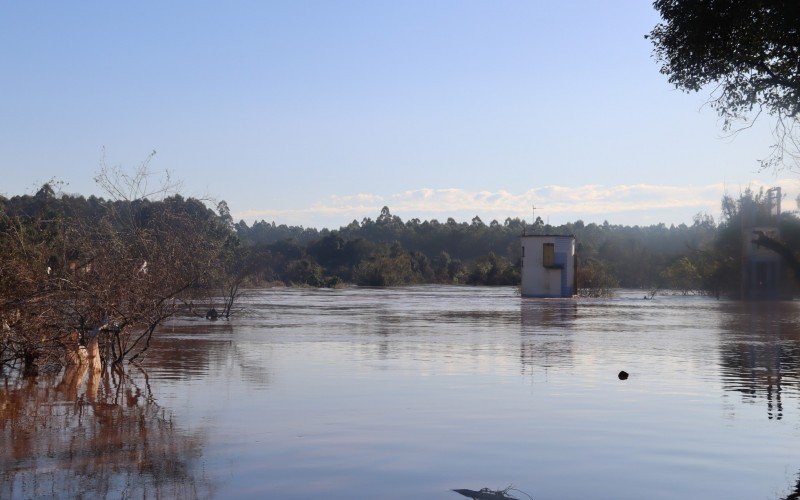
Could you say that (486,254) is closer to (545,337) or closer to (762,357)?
(545,337)

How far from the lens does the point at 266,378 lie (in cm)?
1819

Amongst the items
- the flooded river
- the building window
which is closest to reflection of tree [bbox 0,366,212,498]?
the flooded river

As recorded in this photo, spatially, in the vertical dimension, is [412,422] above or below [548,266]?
below

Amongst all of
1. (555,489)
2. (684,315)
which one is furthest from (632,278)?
(555,489)

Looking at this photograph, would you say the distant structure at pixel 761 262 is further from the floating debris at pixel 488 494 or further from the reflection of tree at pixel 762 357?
the floating debris at pixel 488 494

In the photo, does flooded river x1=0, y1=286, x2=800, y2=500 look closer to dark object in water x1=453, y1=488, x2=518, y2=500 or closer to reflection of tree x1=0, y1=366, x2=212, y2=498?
reflection of tree x1=0, y1=366, x2=212, y2=498

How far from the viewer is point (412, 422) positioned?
1332 centimetres

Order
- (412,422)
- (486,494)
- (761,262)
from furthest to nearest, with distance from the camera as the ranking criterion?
(761,262), (412,422), (486,494)

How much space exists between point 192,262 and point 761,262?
5016 cm

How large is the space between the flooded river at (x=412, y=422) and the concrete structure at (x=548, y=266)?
40790mm

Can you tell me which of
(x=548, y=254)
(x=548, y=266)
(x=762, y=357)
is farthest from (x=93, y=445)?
(x=548, y=254)

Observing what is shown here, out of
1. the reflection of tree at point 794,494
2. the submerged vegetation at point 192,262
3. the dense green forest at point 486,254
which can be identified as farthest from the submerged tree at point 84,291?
the dense green forest at point 486,254

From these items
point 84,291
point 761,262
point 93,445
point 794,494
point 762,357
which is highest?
A: point 761,262

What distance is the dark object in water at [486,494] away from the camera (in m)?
8.96
